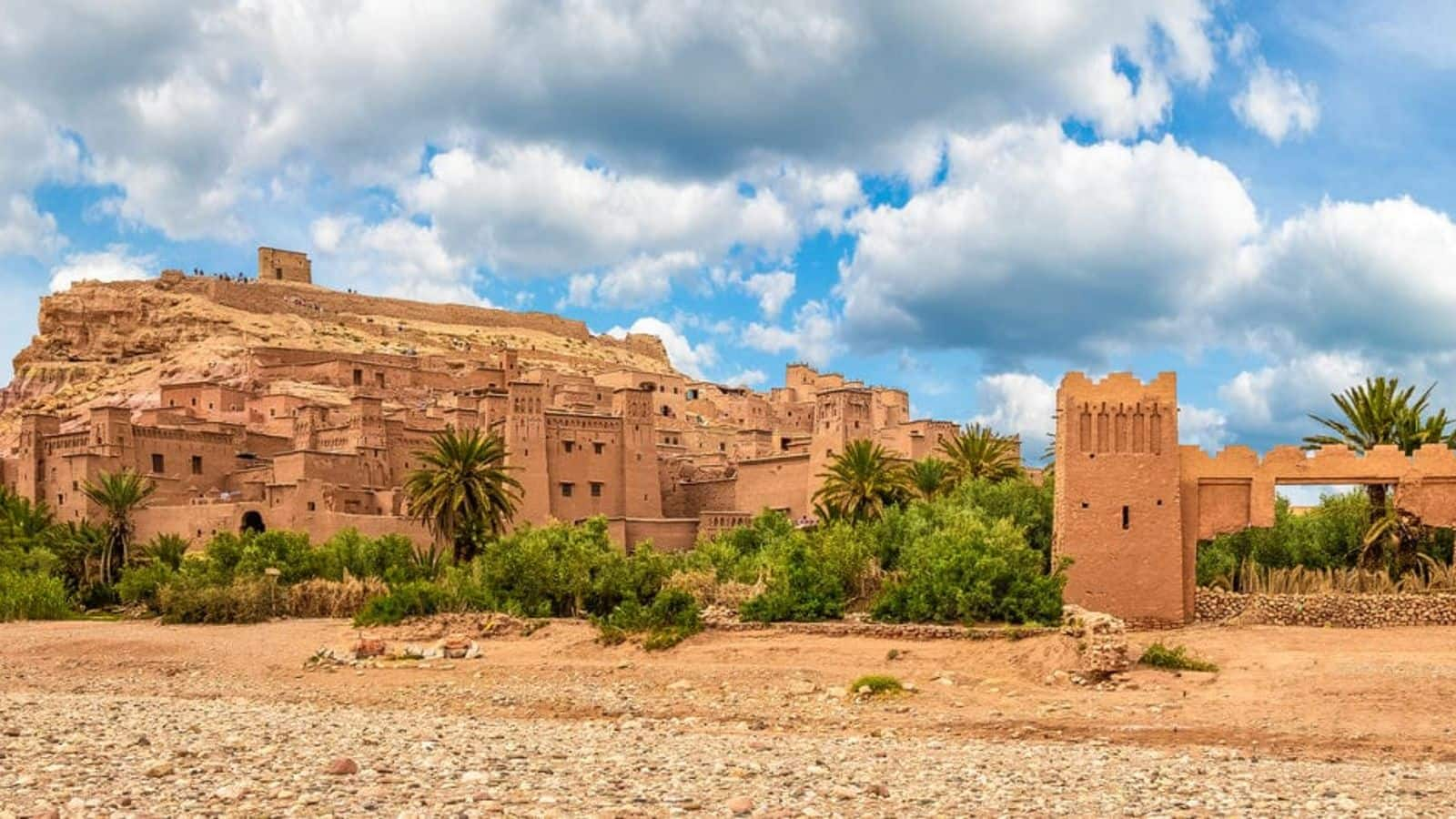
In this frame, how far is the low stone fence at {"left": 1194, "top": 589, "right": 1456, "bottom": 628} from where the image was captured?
26.4m

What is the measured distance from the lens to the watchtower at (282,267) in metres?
102

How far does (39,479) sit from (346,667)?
31.3m

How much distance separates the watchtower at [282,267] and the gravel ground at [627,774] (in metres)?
86.9

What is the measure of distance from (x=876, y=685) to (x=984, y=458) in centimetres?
2064

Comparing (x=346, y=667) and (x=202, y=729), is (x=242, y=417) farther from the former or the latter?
(x=202, y=729)

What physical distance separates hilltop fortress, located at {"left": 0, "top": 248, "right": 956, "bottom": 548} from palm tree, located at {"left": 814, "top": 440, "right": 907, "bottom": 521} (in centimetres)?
944

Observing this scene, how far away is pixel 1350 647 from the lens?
23.7m

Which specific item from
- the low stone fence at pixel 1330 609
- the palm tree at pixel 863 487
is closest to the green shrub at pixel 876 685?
the low stone fence at pixel 1330 609

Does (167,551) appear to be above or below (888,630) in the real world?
above

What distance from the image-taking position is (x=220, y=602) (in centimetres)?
3416

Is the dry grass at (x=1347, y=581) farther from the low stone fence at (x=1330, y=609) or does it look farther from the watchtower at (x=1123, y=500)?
the watchtower at (x=1123, y=500)

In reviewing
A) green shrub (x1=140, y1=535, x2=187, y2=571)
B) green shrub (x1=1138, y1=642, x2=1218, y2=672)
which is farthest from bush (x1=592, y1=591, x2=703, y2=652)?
green shrub (x1=140, y1=535, x2=187, y2=571)

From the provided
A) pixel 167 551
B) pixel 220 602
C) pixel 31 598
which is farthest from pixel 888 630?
pixel 167 551

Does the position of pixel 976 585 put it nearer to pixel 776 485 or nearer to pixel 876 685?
pixel 876 685
